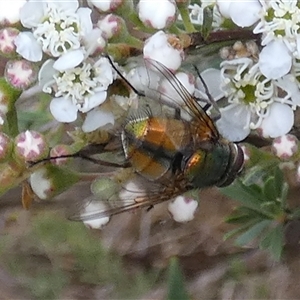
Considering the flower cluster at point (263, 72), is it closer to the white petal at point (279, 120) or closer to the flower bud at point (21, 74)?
the white petal at point (279, 120)

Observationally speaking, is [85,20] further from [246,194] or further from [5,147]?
[246,194]

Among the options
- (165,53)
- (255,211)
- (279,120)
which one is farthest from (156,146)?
(255,211)

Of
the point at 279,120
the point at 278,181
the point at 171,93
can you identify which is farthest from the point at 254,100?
the point at 278,181

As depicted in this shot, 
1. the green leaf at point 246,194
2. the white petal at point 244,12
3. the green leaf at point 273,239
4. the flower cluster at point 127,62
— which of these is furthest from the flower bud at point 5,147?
the green leaf at point 273,239

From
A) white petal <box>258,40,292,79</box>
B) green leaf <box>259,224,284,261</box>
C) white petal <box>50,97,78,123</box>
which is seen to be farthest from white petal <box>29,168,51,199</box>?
green leaf <box>259,224,284,261</box>

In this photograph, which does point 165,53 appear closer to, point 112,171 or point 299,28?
point 299,28

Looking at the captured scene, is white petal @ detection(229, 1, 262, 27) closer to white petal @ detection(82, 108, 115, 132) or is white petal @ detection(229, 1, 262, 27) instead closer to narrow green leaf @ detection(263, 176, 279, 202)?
white petal @ detection(82, 108, 115, 132)
